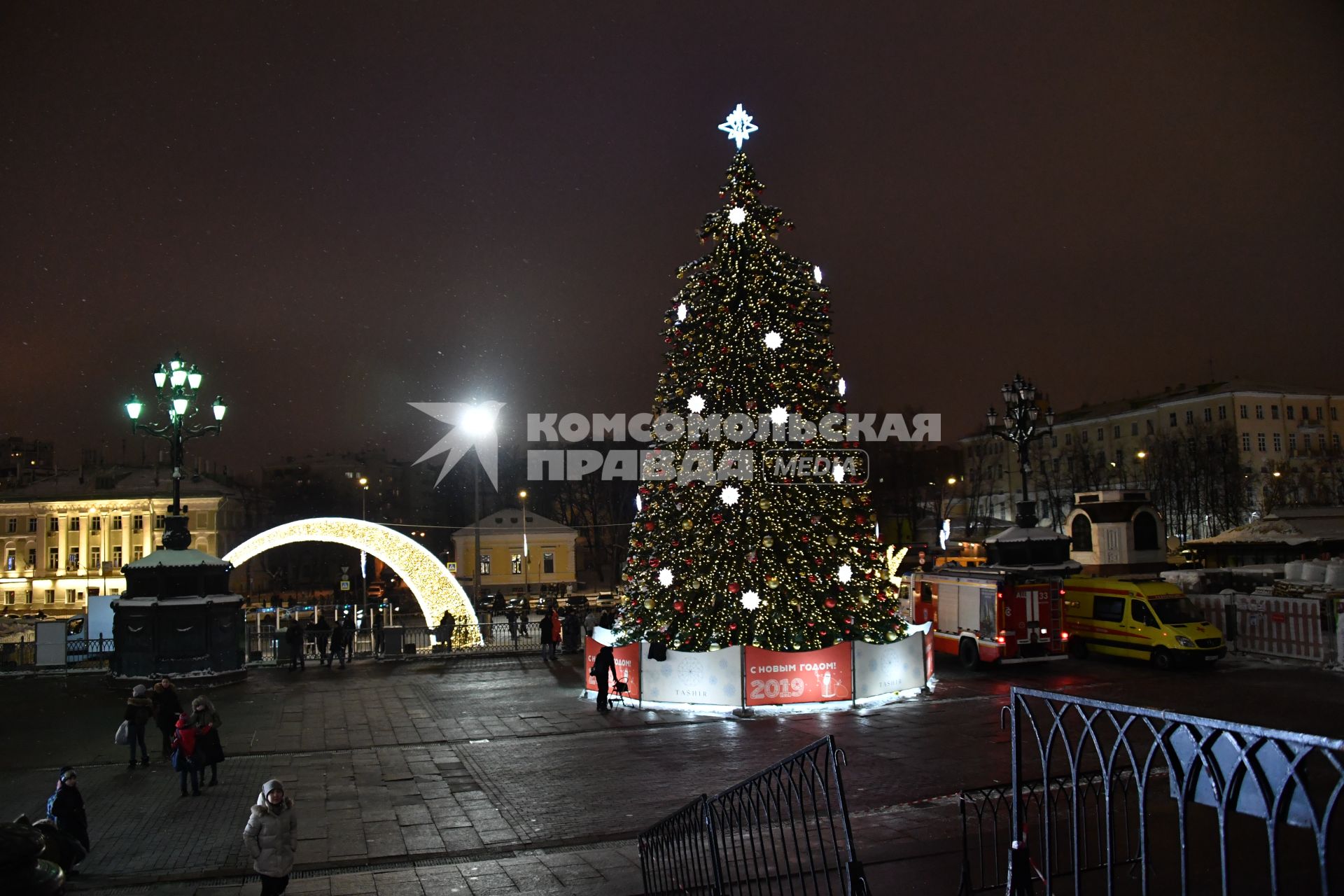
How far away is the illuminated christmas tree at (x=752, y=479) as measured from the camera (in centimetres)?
1831

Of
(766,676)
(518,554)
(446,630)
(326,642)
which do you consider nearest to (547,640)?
(446,630)

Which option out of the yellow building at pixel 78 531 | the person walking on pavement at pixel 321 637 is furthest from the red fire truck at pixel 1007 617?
the yellow building at pixel 78 531

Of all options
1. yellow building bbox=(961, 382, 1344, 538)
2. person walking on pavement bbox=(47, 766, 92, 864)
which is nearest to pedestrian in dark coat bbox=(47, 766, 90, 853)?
person walking on pavement bbox=(47, 766, 92, 864)

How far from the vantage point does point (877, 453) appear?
7825 cm

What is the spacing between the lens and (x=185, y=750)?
12102 mm

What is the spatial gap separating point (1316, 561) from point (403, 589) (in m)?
47.8

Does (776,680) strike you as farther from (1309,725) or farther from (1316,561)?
(1316,561)

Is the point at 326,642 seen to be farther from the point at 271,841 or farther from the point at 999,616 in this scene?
the point at 271,841

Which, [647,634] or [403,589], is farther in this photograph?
[403,589]

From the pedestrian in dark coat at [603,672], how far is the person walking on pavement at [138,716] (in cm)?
732

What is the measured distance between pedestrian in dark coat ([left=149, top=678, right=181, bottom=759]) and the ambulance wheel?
55.2 feet

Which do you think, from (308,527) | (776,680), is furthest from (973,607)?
(308,527)

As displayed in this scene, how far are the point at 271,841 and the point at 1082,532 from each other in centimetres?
4349

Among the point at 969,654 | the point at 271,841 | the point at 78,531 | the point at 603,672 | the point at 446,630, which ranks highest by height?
the point at 78,531
